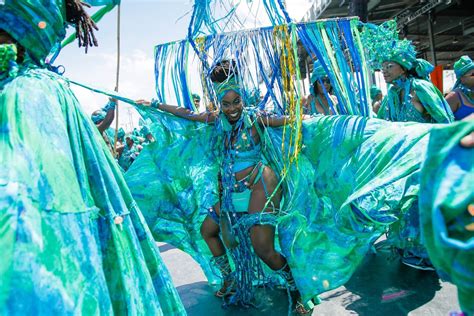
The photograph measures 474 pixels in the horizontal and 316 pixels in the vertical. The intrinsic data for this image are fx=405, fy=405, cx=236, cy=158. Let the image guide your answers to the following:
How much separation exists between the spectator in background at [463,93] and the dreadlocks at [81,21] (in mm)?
3271

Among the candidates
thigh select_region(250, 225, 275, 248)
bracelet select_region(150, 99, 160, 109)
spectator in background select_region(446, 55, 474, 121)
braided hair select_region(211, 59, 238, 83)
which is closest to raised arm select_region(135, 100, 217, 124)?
bracelet select_region(150, 99, 160, 109)

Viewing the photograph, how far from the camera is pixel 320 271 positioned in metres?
→ 2.51

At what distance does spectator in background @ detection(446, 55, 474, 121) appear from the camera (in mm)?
3736

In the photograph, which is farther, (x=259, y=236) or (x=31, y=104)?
(x=259, y=236)

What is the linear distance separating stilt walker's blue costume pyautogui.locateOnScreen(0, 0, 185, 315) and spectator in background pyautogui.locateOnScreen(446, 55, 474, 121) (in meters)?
3.30

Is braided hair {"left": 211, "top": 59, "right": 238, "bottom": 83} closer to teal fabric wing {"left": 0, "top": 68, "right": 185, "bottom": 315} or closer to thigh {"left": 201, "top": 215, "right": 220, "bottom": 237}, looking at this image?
thigh {"left": 201, "top": 215, "right": 220, "bottom": 237}

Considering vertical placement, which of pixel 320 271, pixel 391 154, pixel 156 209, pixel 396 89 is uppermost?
pixel 396 89

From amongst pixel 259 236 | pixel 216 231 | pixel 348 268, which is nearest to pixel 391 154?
pixel 348 268

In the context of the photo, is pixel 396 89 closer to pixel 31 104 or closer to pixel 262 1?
pixel 262 1

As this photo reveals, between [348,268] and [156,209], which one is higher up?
[156,209]

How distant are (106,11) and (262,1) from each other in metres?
0.90

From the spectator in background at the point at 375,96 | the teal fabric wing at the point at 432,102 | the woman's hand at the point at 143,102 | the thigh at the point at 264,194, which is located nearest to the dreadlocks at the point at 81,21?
the woman's hand at the point at 143,102

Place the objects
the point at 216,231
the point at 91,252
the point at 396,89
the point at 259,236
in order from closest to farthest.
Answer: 1. the point at 91,252
2. the point at 259,236
3. the point at 216,231
4. the point at 396,89

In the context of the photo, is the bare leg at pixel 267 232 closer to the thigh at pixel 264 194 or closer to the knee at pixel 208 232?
the thigh at pixel 264 194
